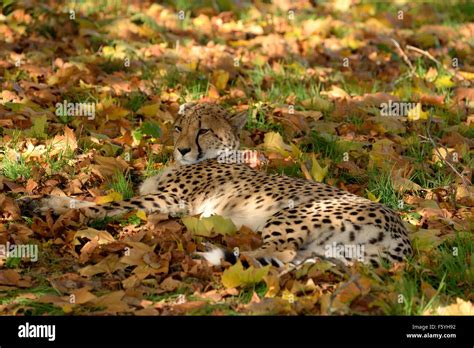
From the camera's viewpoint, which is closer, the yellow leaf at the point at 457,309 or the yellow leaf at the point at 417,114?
the yellow leaf at the point at 457,309

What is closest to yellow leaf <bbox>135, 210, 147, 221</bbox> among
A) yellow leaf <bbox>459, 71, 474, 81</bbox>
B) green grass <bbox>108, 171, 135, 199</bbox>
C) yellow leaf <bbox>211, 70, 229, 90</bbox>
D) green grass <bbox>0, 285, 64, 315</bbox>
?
green grass <bbox>108, 171, 135, 199</bbox>

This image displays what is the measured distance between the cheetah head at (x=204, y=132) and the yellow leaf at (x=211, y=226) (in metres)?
1.05

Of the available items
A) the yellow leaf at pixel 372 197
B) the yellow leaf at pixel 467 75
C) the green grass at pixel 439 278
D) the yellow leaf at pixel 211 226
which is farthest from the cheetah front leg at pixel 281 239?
the yellow leaf at pixel 467 75

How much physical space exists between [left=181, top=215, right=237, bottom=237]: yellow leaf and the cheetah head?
1047 mm

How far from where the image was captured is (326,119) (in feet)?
26.8

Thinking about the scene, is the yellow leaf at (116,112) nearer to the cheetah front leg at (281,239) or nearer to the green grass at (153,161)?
the green grass at (153,161)

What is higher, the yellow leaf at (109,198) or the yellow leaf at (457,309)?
the yellow leaf at (457,309)

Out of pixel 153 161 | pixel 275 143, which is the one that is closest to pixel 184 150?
pixel 153 161

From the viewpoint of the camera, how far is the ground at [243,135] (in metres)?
5.05

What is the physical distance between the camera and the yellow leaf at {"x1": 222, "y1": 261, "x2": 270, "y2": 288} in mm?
5016

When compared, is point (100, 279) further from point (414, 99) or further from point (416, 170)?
point (414, 99)

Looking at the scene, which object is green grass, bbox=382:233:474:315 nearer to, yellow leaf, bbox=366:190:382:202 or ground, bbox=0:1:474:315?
ground, bbox=0:1:474:315

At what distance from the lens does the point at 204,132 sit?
689cm

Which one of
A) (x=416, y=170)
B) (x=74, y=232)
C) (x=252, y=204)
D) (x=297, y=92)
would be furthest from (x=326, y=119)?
(x=74, y=232)
